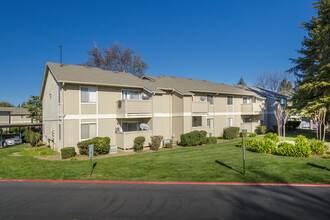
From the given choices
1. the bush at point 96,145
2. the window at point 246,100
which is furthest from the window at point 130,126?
the window at point 246,100

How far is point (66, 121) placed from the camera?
15.9 m

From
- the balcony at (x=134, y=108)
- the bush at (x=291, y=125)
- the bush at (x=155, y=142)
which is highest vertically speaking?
the balcony at (x=134, y=108)

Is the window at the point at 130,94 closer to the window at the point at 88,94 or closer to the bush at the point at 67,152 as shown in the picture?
the window at the point at 88,94

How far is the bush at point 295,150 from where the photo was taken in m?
12.3

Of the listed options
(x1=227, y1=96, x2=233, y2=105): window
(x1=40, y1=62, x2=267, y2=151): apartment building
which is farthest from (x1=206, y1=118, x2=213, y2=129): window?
(x1=227, y1=96, x2=233, y2=105): window

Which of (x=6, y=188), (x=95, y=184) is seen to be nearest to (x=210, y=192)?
(x=95, y=184)

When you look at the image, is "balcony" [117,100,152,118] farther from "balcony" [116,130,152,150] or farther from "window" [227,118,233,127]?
"window" [227,118,233,127]

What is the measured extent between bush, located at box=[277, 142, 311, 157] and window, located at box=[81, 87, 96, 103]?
15209mm

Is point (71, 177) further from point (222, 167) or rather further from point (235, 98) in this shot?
point (235, 98)

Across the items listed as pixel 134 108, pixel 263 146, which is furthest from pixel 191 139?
pixel 263 146

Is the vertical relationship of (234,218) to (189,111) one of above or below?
below

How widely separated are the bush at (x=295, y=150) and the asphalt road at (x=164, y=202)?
210 inches

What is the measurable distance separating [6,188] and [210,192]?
29.7 feet

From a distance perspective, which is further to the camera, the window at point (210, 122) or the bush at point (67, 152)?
the window at point (210, 122)
